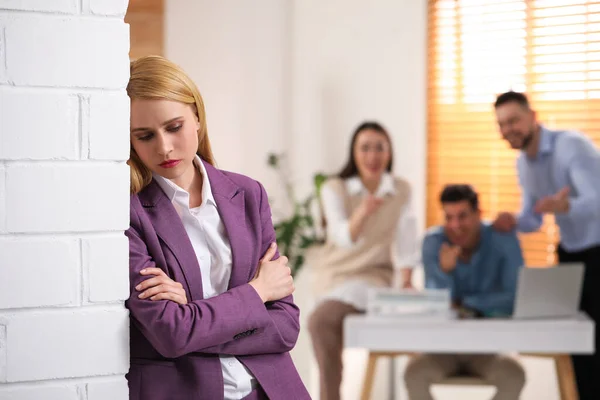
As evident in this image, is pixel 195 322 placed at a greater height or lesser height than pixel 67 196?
lesser

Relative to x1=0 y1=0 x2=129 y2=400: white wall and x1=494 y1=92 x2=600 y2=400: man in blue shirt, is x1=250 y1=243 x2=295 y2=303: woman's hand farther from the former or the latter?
x1=494 y1=92 x2=600 y2=400: man in blue shirt

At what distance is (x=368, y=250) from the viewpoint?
406cm

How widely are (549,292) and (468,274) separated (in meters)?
0.47

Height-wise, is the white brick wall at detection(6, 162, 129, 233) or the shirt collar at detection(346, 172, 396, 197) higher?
the shirt collar at detection(346, 172, 396, 197)

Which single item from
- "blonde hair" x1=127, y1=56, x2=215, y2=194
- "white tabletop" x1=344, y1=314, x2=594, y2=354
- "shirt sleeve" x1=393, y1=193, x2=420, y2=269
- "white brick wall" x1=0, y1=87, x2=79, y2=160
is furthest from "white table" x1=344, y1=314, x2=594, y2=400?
"white brick wall" x1=0, y1=87, x2=79, y2=160

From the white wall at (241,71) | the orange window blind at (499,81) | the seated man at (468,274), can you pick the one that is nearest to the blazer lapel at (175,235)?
the seated man at (468,274)

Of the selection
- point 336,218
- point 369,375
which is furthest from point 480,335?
point 336,218

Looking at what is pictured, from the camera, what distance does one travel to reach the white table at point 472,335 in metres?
3.29

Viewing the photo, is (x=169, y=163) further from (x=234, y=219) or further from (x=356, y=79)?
(x=356, y=79)

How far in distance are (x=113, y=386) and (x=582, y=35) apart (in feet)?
12.4

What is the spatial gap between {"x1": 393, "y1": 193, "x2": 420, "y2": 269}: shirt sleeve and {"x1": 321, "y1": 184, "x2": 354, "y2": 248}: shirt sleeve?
0.26 meters

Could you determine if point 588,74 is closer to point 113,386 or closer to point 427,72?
point 427,72

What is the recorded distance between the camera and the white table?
3.29 m

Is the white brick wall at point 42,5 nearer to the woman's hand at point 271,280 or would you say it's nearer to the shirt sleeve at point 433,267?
the woman's hand at point 271,280
